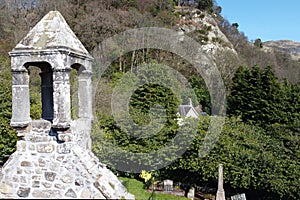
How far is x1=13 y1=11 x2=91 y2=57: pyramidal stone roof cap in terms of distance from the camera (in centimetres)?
392

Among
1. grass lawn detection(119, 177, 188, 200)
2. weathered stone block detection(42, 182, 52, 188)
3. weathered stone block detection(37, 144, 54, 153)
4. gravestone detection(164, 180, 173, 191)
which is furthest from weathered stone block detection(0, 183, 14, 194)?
gravestone detection(164, 180, 173, 191)

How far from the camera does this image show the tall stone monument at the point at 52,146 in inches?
148

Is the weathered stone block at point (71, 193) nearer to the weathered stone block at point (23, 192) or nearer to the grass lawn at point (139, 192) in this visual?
the weathered stone block at point (23, 192)

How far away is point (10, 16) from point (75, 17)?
5.44 meters

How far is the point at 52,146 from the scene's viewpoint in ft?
12.8

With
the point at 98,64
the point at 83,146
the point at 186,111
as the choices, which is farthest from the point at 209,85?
the point at 83,146

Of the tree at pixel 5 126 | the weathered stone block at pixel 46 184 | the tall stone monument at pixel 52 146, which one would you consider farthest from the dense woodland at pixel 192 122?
the weathered stone block at pixel 46 184

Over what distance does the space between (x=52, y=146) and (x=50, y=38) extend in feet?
4.84

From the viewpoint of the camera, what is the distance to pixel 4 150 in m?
11.4

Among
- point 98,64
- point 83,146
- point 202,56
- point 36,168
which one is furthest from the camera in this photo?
point 202,56

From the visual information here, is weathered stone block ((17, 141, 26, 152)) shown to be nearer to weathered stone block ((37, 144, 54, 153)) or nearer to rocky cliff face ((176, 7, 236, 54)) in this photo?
weathered stone block ((37, 144, 54, 153))

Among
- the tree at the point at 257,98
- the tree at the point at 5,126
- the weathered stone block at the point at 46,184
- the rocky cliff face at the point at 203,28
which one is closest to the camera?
the weathered stone block at the point at 46,184

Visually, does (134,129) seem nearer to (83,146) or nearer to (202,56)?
(83,146)

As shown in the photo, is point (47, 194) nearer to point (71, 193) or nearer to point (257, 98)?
point (71, 193)
